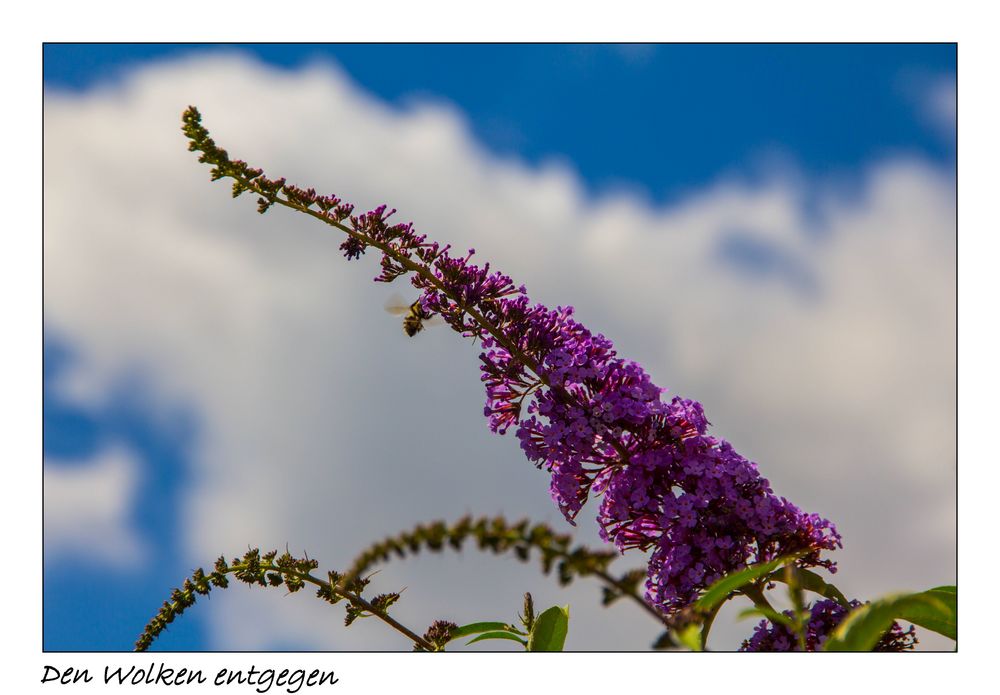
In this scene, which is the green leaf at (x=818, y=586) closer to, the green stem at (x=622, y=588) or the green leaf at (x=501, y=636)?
the green leaf at (x=501, y=636)

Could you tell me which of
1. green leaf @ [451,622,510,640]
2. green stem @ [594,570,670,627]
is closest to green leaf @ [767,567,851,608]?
green leaf @ [451,622,510,640]

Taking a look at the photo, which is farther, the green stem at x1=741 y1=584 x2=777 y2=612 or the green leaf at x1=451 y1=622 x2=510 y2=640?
the green leaf at x1=451 y1=622 x2=510 y2=640

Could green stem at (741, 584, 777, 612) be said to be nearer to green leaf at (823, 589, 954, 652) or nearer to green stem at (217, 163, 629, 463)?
green stem at (217, 163, 629, 463)

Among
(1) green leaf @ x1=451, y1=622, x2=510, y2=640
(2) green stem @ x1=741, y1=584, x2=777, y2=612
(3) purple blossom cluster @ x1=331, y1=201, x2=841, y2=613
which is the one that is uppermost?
(3) purple blossom cluster @ x1=331, y1=201, x2=841, y2=613

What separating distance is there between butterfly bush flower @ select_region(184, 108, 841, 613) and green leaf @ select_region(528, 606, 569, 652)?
0.53m

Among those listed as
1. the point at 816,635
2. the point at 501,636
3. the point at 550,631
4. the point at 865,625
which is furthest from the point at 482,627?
the point at 865,625

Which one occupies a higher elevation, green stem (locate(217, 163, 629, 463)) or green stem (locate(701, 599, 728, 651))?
green stem (locate(217, 163, 629, 463))

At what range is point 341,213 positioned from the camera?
11.2 feet

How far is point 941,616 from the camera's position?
2.67m

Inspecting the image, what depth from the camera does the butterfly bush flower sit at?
319cm

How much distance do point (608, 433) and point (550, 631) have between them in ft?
→ 2.61

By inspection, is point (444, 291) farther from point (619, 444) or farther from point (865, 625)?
point (865, 625)

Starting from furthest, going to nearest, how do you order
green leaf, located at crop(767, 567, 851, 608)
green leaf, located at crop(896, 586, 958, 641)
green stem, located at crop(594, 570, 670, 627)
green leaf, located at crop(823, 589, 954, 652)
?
green leaf, located at crop(767, 567, 851, 608)
green leaf, located at crop(896, 586, 958, 641)
green leaf, located at crop(823, 589, 954, 652)
green stem, located at crop(594, 570, 670, 627)
